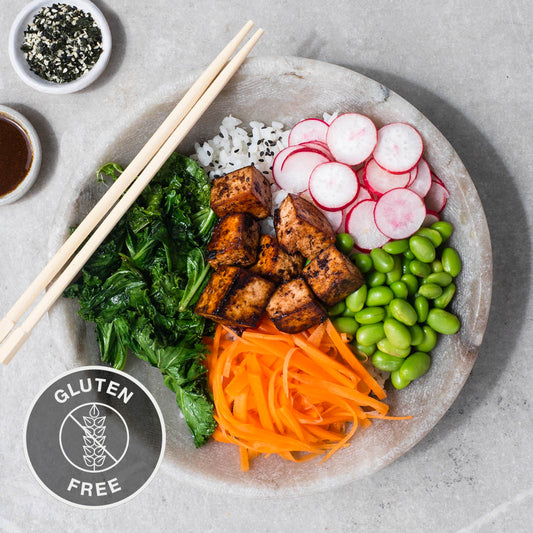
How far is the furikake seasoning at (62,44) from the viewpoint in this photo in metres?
2.80

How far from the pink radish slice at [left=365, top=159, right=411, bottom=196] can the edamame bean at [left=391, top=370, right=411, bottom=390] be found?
83cm

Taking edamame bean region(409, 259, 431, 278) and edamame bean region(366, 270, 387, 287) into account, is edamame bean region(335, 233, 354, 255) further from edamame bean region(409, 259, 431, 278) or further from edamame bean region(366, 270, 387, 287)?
edamame bean region(409, 259, 431, 278)

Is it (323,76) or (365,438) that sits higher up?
(323,76)

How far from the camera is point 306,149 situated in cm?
Answer: 249

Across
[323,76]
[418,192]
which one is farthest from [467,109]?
[323,76]

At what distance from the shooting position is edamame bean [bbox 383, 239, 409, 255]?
2.35 meters

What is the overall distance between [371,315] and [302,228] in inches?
19.4

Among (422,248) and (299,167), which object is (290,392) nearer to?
(422,248)

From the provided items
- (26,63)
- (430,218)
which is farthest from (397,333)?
(26,63)

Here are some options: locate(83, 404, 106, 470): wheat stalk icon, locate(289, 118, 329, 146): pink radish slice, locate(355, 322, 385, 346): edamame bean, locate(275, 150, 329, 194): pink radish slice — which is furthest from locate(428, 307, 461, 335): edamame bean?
locate(83, 404, 106, 470): wheat stalk icon

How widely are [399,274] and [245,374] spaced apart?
0.83 metres

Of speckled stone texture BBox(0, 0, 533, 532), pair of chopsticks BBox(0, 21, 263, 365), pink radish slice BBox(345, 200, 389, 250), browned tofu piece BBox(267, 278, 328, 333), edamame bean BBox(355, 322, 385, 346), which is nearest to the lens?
pair of chopsticks BBox(0, 21, 263, 365)

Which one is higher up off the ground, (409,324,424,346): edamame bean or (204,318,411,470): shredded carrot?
(409,324,424,346): edamame bean

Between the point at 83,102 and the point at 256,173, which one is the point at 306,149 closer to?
the point at 256,173
